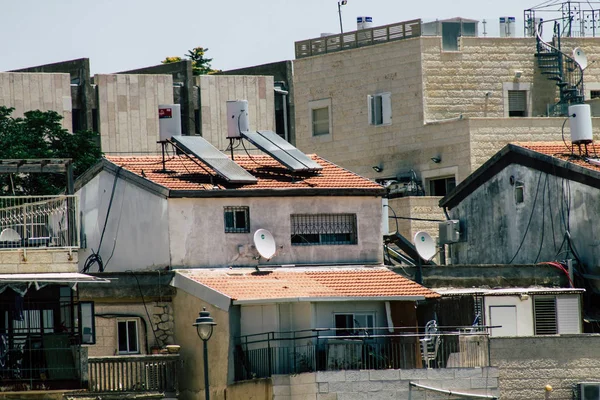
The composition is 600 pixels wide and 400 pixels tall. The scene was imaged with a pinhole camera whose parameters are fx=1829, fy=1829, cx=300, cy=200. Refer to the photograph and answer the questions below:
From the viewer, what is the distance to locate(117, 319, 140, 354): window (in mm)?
45750

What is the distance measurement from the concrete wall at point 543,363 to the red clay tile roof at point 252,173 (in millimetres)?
6447

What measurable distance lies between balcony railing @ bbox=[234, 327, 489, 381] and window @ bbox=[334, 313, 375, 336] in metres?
0.22

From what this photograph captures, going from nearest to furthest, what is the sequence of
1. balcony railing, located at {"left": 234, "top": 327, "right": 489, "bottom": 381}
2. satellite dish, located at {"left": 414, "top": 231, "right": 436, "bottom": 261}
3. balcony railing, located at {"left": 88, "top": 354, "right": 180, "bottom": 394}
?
1. balcony railing, located at {"left": 88, "top": 354, "right": 180, "bottom": 394}
2. balcony railing, located at {"left": 234, "top": 327, "right": 489, "bottom": 381}
3. satellite dish, located at {"left": 414, "top": 231, "right": 436, "bottom": 261}

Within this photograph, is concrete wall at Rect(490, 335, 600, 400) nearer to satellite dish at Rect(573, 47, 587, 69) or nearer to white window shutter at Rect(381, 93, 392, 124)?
satellite dish at Rect(573, 47, 587, 69)

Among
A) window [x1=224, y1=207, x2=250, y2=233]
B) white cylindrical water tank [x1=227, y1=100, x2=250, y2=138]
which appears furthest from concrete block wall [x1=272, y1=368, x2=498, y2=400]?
white cylindrical water tank [x1=227, y1=100, x2=250, y2=138]

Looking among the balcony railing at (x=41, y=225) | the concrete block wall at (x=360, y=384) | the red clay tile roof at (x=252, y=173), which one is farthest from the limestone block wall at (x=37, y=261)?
the concrete block wall at (x=360, y=384)

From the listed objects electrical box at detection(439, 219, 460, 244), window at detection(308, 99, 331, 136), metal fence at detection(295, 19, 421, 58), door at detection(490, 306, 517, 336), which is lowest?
door at detection(490, 306, 517, 336)

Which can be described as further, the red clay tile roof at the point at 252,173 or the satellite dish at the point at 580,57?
the satellite dish at the point at 580,57

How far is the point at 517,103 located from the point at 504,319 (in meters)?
25.7

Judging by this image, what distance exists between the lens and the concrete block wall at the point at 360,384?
4291cm

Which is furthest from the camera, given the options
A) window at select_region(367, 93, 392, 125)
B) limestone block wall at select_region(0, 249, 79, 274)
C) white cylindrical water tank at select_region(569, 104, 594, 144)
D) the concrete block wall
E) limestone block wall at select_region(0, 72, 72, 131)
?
limestone block wall at select_region(0, 72, 72, 131)

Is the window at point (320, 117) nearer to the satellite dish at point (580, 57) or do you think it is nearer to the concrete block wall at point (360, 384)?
the satellite dish at point (580, 57)

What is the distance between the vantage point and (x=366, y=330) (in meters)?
44.8

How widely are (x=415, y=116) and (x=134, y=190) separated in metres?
23.9
